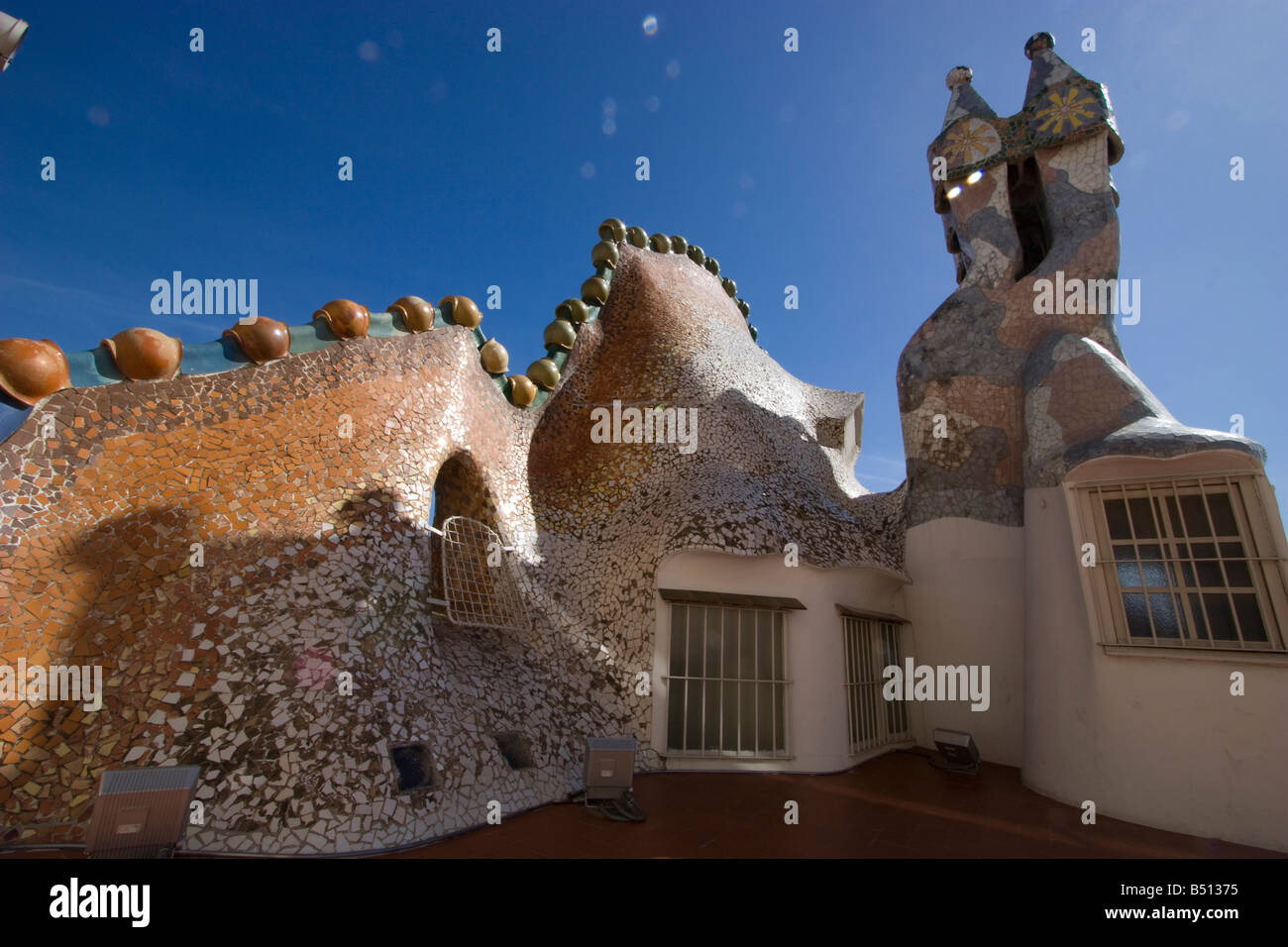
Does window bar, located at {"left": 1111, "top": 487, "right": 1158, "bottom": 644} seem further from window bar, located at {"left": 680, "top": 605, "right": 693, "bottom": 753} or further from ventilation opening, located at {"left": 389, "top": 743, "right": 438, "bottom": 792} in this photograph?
ventilation opening, located at {"left": 389, "top": 743, "right": 438, "bottom": 792}

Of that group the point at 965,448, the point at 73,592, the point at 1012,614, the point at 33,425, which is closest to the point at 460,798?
the point at 73,592

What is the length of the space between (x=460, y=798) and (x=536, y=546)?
3.46 m

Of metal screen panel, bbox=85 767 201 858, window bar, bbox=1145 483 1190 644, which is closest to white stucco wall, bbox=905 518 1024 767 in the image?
window bar, bbox=1145 483 1190 644

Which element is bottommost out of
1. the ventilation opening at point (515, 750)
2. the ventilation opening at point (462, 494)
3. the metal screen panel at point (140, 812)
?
the ventilation opening at point (515, 750)

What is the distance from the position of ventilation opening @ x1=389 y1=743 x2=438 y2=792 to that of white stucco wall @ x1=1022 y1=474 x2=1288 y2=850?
518cm

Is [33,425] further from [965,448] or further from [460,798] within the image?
[965,448]

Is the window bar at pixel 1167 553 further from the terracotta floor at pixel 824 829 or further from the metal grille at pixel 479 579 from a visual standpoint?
the metal grille at pixel 479 579

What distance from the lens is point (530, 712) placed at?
6.05 m

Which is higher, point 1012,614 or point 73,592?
point 73,592

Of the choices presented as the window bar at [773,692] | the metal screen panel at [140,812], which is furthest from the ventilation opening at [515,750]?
the window bar at [773,692]

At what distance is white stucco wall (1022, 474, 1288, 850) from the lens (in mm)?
4844

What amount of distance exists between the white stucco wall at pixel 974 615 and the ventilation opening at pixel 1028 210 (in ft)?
15.0

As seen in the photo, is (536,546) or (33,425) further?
(536,546)

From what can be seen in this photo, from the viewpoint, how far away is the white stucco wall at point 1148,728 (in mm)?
4844
